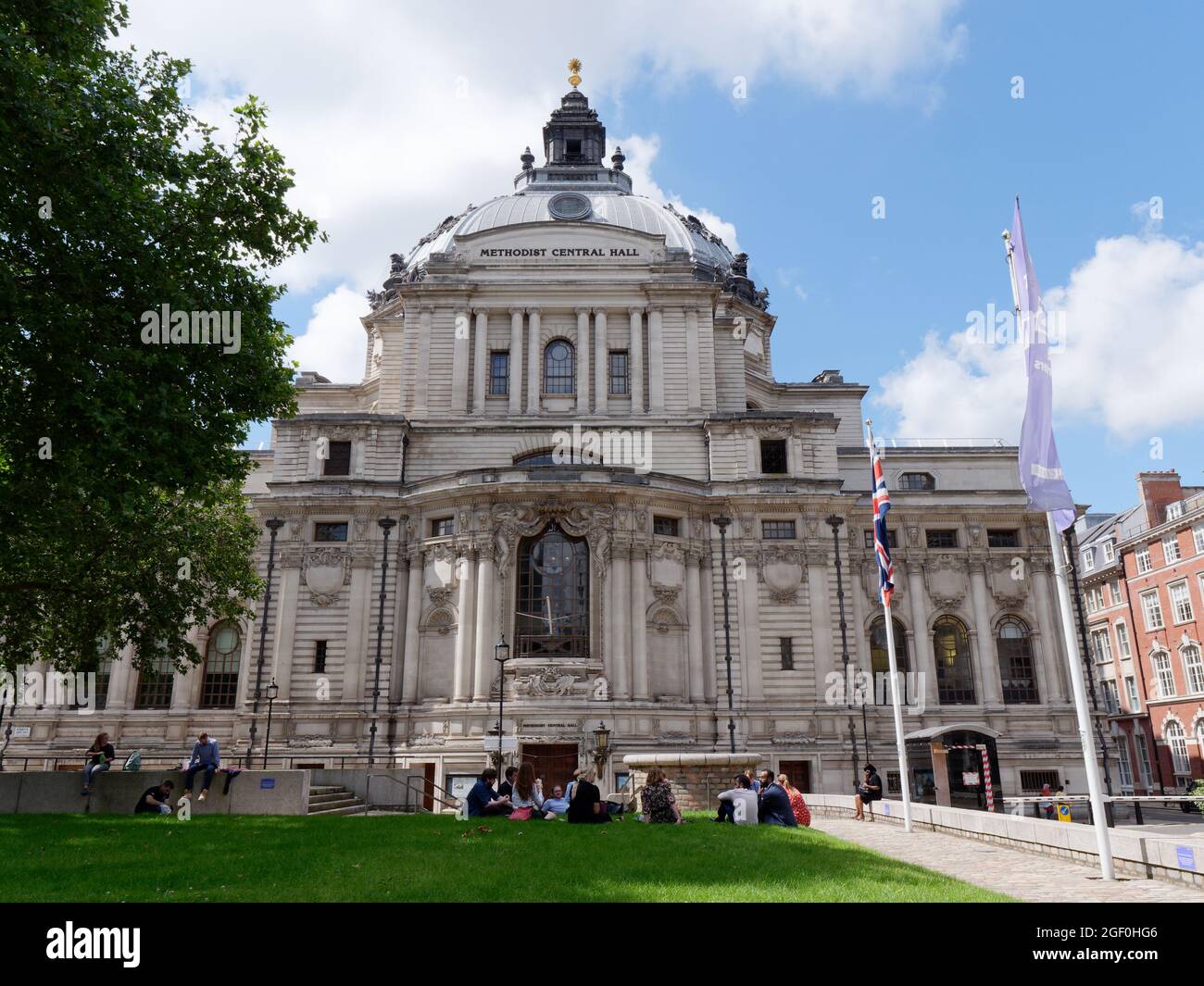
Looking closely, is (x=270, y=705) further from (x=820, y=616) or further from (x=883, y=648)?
(x=883, y=648)

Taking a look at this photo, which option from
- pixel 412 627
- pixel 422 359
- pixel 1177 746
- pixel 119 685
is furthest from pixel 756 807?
pixel 1177 746

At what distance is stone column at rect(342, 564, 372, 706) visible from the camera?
4275cm

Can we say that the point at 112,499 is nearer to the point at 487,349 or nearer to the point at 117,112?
the point at 117,112

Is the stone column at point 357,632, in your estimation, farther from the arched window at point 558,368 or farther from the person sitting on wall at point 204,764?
the person sitting on wall at point 204,764

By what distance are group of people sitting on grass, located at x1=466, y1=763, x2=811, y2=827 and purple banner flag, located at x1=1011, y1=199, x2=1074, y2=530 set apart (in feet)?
29.9

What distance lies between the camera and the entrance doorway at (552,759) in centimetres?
3912

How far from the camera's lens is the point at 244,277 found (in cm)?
2483

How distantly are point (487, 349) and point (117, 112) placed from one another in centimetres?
2913

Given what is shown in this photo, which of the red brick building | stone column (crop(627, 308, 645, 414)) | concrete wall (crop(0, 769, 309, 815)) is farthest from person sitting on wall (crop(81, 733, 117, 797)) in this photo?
the red brick building

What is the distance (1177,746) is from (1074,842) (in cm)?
4924

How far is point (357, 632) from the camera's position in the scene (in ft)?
144

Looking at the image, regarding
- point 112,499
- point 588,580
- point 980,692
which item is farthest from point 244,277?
point 980,692

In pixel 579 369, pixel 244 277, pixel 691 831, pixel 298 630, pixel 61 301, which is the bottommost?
pixel 691 831

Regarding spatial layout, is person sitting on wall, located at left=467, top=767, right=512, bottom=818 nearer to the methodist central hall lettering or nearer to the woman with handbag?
the woman with handbag
